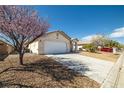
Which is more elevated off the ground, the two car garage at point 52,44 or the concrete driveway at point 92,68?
the two car garage at point 52,44

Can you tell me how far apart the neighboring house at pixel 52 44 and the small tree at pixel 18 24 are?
7.93 metres

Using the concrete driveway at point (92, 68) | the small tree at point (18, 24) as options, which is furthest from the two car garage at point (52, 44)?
the small tree at point (18, 24)

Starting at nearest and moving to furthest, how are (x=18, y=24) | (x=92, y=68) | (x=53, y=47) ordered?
(x=18, y=24), (x=92, y=68), (x=53, y=47)

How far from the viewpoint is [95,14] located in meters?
10.0

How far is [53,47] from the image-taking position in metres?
18.9

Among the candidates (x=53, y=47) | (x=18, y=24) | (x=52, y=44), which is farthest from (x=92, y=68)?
(x=52, y=44)

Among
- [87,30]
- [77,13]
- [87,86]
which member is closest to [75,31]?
[87,30]

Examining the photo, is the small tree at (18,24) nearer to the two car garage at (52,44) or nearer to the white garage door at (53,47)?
the two car garage at (52,44)

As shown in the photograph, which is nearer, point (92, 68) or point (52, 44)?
point (92, 68)

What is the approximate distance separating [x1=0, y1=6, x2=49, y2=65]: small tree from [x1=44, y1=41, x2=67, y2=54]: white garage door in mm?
9312

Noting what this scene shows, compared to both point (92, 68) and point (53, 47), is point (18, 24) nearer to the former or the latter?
point (92, 68)

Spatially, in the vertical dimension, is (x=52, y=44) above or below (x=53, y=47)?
above

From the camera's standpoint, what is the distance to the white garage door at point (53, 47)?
18.4m

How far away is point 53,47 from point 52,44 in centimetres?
37
